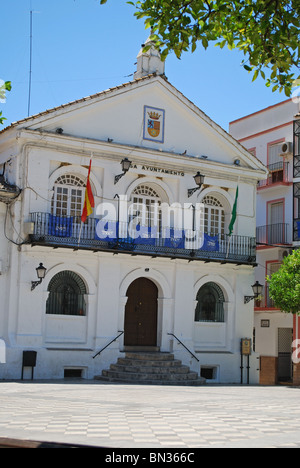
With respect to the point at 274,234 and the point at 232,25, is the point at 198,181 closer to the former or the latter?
the point at 274,234

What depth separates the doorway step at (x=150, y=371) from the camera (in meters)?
22.8

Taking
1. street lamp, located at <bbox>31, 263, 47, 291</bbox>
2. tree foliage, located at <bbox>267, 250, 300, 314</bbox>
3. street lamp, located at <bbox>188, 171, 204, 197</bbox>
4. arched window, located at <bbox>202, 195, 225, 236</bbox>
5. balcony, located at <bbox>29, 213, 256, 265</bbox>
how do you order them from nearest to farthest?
1. street lamp, located at <bbox>31, 263, 47, 291</bbox>
2. balcony, located at <bbox>29, 213, 256, 265</bbox>
3. tree foliage, located at <bbox>267, 250, 300, 314</bbox>
4. street lamp, located at <bbox>188, 171, 204, 197</bbox>
5. arched window, located at <bbox>202, 195, 225, 236</bbox>

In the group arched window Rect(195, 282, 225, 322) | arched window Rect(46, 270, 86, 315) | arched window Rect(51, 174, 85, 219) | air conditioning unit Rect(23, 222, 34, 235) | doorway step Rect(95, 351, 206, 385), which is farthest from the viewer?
arched window Rect(195, 282, 225, 322)

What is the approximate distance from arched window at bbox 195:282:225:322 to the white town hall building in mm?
43

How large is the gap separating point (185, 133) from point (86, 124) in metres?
4.20

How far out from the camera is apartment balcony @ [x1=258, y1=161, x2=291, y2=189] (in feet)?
108

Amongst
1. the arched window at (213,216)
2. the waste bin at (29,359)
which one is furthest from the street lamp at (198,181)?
the waste bin at (29,359)

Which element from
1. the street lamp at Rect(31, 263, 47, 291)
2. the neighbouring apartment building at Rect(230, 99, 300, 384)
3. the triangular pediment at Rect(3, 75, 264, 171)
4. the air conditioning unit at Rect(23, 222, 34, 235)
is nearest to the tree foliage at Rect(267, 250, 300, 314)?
the triangular pediment at Rect(3, 75, 264, 171)

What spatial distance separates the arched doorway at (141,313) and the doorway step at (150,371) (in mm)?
954

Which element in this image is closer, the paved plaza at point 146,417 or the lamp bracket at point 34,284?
the paved plaza at point 146,417

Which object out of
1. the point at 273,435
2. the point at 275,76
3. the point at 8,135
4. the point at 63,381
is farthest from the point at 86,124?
the point at 273,435

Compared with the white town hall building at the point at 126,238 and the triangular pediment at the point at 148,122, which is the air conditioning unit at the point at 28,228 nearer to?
the white town hall building at the point at 126,238

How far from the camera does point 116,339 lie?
24.5 meters

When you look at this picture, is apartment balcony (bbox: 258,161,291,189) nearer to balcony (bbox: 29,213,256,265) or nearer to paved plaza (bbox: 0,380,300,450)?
balcony (bbox: 29,213,256,265)
